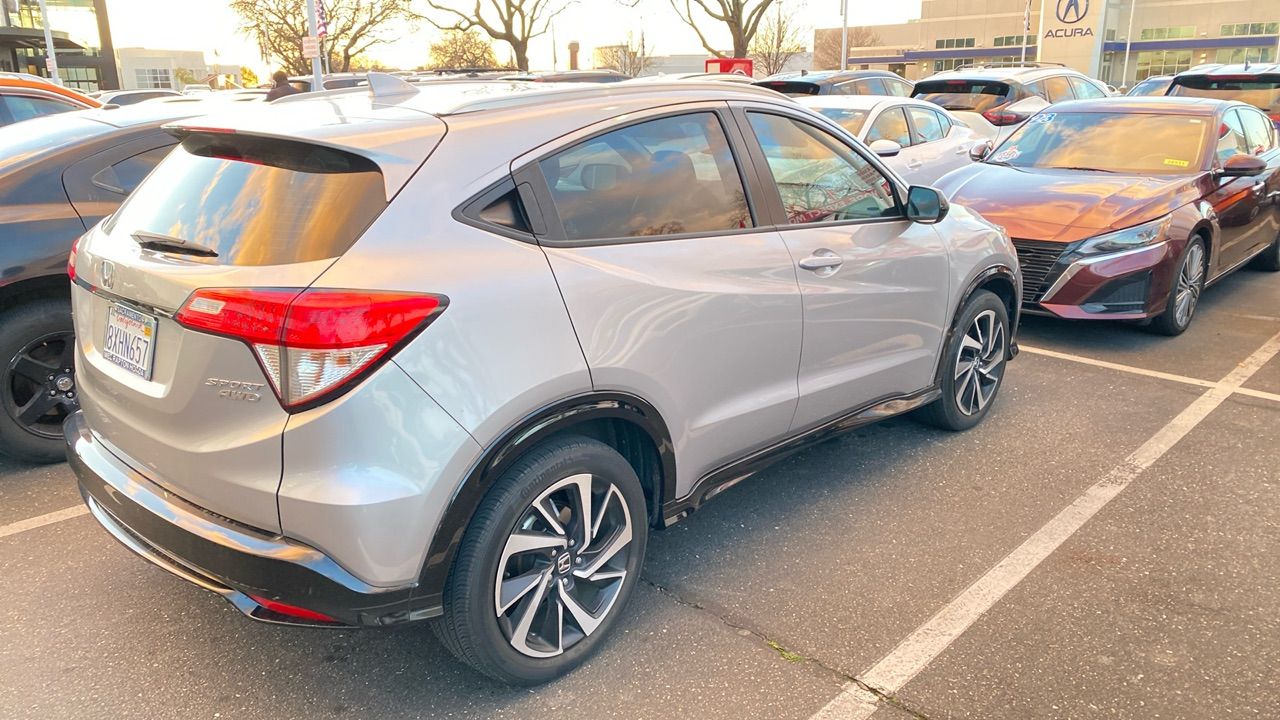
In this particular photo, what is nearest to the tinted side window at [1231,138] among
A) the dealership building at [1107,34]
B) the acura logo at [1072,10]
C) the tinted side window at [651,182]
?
the tinted side window at [651,182]

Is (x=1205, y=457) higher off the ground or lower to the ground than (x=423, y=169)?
lower

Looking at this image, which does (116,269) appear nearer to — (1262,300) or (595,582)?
(595,582)

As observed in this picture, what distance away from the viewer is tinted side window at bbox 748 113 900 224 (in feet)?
11.4

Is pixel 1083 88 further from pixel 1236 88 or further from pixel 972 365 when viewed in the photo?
pixel 972 365

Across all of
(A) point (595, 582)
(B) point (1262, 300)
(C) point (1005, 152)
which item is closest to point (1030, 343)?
(C) point (1005, 152)

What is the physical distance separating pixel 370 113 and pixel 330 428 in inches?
40.3

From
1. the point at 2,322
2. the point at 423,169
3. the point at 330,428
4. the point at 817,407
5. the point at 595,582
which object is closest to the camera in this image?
the point at 330,428

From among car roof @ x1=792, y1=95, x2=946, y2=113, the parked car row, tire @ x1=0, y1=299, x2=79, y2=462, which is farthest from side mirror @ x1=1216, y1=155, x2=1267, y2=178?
tire @ x1=0, y1=299, x2=79, y2=462

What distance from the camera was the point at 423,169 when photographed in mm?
2479

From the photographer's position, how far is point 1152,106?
744 cm

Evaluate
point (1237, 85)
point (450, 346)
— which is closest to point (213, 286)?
point (450, 346)

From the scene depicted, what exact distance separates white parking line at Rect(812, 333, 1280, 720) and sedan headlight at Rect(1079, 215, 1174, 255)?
55.5 inches

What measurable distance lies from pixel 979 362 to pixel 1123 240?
2106 mm

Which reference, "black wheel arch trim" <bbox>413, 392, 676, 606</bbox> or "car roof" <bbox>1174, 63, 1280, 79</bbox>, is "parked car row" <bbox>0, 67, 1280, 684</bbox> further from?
"car roof" <bbox>1174, 63, 1280, 79</bbox>
